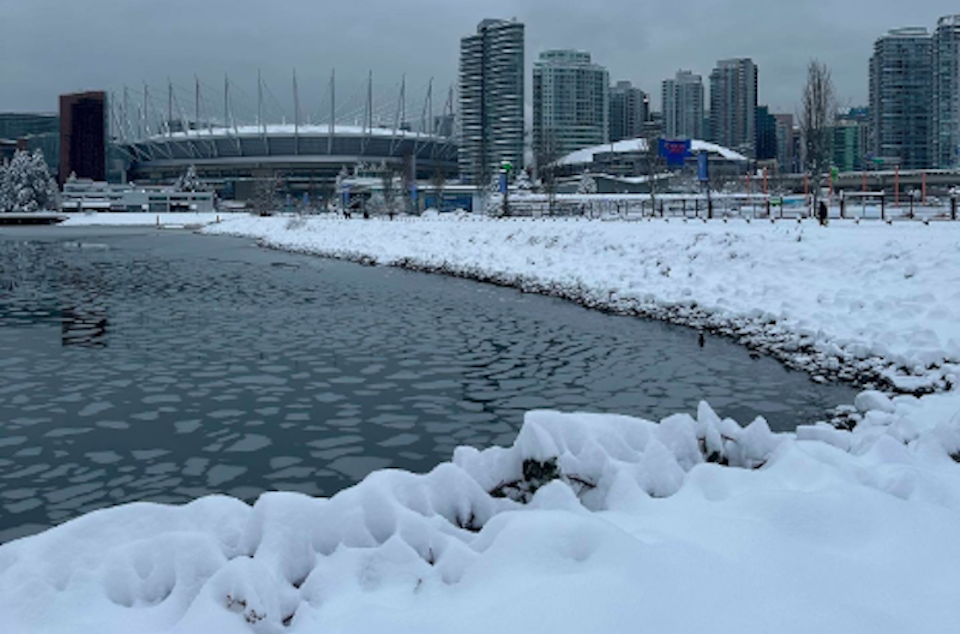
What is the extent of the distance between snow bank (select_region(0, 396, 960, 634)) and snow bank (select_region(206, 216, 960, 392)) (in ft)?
24.9

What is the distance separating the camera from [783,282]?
20219 millimetres

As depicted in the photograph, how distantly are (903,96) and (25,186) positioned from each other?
560 ft

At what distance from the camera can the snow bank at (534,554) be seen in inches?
175

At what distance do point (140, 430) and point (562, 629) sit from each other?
7.26 metres

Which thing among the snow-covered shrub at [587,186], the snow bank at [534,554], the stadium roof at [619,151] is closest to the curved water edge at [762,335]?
the snow bank at [534,554]

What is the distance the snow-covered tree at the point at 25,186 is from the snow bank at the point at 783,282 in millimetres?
110364

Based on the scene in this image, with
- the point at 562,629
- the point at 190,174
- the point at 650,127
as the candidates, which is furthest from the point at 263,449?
the point at 190,174

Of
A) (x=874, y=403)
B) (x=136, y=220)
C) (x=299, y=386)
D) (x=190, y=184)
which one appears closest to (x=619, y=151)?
(x=190, y=184)

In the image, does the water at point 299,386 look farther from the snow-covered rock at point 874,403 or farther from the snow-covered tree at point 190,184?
the snow-covered tree at point 190,184

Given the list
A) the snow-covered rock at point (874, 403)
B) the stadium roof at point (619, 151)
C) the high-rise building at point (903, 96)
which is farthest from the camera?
the high-rise building at point (903, 96)

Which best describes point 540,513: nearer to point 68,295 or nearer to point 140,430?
point 140,430

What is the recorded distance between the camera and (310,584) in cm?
488

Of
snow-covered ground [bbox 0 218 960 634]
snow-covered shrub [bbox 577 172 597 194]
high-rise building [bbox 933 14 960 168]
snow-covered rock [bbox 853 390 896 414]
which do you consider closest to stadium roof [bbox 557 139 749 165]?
snow-covered shrub [bbox 577 172 597 194]

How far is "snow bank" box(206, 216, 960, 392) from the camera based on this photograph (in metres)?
14.2
